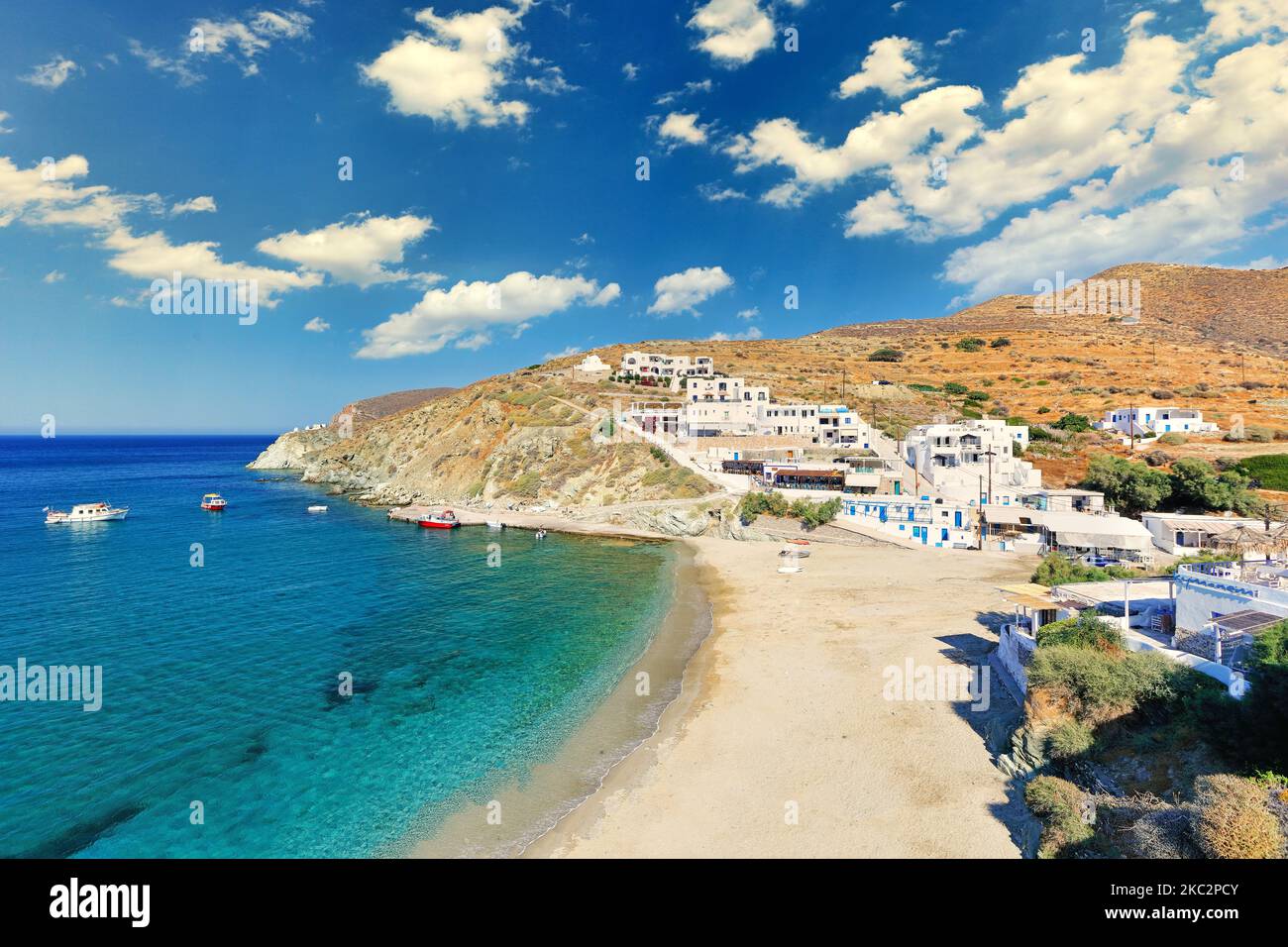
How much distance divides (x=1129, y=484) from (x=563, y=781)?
47.9 metres

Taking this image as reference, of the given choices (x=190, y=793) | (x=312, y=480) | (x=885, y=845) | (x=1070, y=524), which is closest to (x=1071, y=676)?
(x=885, y=845)

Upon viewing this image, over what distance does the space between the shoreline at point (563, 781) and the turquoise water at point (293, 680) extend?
1.66 ft

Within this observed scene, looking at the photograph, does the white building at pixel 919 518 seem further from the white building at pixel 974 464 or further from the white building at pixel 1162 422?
the white building at pixel 1162 422

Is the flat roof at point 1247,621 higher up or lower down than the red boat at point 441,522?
higher up

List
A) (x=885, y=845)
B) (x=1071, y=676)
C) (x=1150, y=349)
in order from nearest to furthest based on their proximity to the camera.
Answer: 1. (x=885, y=845)
2. (x=1071, y=676)
3. (x=1150, y=349)

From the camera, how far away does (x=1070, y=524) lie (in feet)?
119

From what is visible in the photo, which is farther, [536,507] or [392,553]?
[536,507]

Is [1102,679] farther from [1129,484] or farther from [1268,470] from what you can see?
[1268,470]

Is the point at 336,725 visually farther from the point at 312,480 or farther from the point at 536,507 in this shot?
the point at 312,480

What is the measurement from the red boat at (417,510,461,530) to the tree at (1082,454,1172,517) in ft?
191

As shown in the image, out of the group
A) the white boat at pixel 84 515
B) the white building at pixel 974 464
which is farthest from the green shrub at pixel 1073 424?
the white boat at pixel 84 515

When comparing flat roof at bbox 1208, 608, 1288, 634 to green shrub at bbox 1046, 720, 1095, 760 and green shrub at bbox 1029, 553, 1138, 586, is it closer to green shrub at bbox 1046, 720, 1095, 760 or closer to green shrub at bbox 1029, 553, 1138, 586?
green shrub at bbox 1046, 720, 1095, 760

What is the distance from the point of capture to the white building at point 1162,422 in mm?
57531
